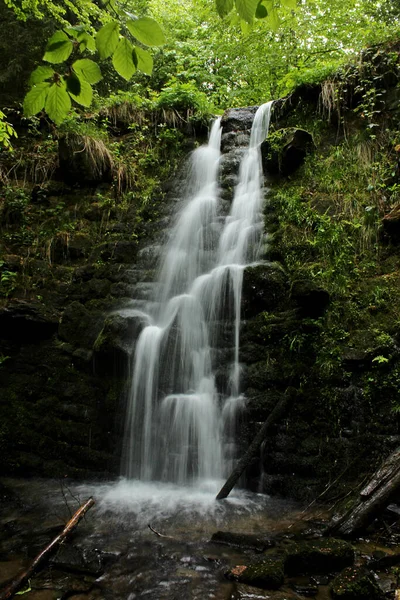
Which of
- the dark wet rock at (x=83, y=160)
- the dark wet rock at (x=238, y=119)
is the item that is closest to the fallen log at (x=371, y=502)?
the dark wet rock at (x=83, y=160)

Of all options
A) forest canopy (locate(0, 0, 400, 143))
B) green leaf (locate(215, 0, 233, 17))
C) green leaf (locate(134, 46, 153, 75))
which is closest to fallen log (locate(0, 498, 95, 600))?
green leaf (locate(134, 46, 153, 75))

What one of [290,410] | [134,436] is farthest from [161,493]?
[290,410]

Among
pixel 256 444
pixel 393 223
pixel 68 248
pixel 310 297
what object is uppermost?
pixel 393 223

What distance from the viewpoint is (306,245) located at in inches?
207

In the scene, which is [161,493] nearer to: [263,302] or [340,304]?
[263,302]

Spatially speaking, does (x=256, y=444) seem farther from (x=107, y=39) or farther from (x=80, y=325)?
(x=107, y=39)

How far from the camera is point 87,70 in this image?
1.38 meters

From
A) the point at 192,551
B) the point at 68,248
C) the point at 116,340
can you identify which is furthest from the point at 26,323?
the point at 192,551

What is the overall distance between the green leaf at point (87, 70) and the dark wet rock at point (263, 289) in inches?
147

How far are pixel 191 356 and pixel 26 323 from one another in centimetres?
243

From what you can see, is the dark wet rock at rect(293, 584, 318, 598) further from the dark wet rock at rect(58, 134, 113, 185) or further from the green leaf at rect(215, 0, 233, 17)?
the dark wet rock at rect(58, 134, 113, 185)

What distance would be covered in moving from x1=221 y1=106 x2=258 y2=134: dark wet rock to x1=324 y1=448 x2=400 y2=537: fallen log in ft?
24.2

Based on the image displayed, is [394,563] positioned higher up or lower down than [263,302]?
lower down

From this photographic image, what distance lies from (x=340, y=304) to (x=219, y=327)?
1.52 meters
